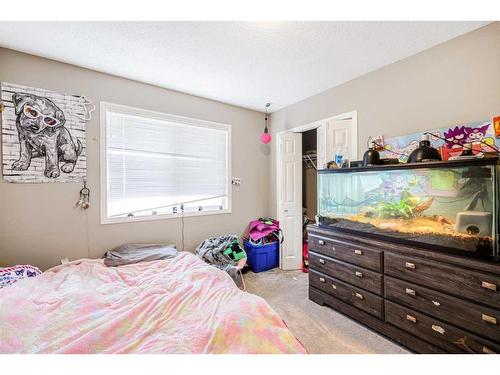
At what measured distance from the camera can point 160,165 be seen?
9.07 feet

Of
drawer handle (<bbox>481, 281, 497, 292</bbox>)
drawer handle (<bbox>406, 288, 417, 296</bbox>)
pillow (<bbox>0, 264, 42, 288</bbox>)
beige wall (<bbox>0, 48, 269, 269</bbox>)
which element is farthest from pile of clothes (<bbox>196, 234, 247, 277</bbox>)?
drawer handle (<bbox>481, 281, 497, 292</bbox>)

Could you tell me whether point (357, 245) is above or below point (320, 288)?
above

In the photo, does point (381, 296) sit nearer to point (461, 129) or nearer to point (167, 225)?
point (461, 129)

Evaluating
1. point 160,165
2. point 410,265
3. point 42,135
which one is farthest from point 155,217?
point 410,265

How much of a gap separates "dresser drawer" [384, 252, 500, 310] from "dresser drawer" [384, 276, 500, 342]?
45 mm

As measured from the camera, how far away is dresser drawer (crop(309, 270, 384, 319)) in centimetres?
178

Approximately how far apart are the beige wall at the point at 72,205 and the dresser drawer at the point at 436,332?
229cm

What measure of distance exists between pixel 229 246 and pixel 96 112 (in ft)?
7.29

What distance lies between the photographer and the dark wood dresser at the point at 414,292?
128cm

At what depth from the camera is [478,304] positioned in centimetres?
130

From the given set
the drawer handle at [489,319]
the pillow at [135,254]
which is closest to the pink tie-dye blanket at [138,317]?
the pillow at [135,254]

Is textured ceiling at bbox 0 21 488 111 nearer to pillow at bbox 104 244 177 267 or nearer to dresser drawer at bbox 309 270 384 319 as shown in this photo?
pillow at bbox 104 244 177 267
